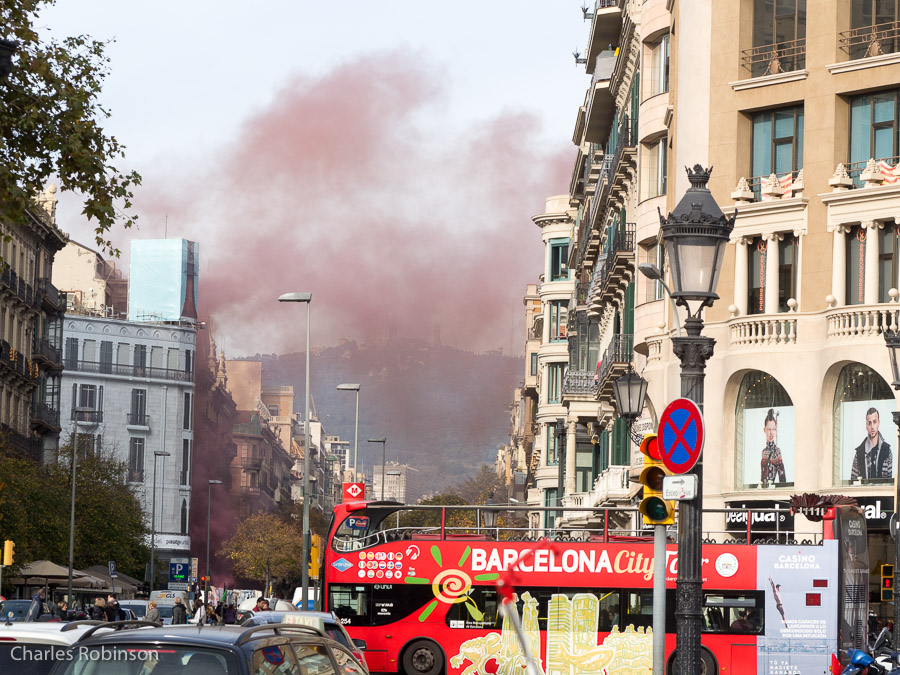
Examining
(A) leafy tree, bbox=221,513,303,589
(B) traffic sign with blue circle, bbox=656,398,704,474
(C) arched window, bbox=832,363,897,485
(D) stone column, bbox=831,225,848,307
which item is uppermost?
(D) stone column, bbox=831,225,848,307

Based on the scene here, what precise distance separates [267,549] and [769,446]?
78548mm

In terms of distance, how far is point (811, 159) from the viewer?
3403cm

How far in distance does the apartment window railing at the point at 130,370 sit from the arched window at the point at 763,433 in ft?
261

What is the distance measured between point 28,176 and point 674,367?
70.4ft

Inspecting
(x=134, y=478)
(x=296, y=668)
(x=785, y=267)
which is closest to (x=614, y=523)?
(x=785, y=267)

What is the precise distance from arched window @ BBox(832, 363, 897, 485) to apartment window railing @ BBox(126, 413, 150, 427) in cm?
8185

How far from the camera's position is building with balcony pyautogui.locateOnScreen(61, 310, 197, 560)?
10806 cm

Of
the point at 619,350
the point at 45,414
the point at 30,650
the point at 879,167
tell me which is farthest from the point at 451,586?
the point at 45,414

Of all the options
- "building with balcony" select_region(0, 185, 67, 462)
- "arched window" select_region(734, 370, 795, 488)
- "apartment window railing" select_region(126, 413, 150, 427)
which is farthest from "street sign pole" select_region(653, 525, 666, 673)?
"apartment window railing" select_region(126, 413, 150, 427)

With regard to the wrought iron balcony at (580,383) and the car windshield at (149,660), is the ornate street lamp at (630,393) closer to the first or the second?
the car windshield at (149,660)

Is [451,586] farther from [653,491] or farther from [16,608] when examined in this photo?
[653,491]

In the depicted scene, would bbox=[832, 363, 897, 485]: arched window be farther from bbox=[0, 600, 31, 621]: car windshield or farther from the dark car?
the dark car

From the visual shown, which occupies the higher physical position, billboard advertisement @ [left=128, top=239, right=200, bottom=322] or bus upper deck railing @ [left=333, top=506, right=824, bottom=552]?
billboard advertisement @ [left=128, top=239, right=200, bottom=322]

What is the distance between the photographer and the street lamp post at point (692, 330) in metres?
14.2
